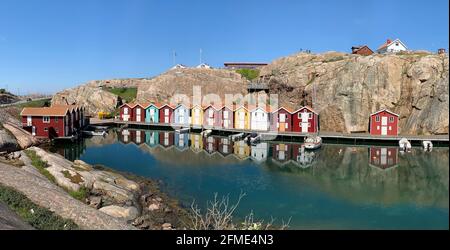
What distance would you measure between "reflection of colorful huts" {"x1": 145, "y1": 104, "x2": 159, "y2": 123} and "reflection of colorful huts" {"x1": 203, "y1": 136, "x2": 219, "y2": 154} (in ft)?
53.8

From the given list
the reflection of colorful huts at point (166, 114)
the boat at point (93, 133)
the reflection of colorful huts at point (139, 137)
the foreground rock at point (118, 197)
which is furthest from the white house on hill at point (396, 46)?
the foreground rock at point (118, 197)

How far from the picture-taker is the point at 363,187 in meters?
28.8

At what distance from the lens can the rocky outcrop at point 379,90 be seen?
176 feet

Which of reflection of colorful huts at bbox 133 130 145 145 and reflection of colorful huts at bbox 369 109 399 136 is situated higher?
reflection of colorful huts at bbox 369 109 399 136

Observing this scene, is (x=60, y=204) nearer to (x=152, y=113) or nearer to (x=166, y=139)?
(x=166, y=139)

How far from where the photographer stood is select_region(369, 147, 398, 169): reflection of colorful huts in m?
37.0

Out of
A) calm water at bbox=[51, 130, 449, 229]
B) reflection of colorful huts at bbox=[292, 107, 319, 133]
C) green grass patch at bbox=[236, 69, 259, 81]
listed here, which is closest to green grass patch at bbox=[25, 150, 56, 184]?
calm water at bbox=[51, 130, 449, 229]

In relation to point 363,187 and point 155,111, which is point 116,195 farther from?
point 155,111

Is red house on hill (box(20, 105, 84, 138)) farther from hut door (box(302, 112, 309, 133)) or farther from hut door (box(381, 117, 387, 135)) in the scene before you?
hut door (box(381, 117, 387, 135))

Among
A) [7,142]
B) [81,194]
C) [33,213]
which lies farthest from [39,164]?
[7,142]

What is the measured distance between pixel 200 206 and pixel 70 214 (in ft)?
32.3

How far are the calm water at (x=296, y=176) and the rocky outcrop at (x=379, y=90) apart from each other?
11.4 meters

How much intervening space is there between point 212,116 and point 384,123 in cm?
2695
